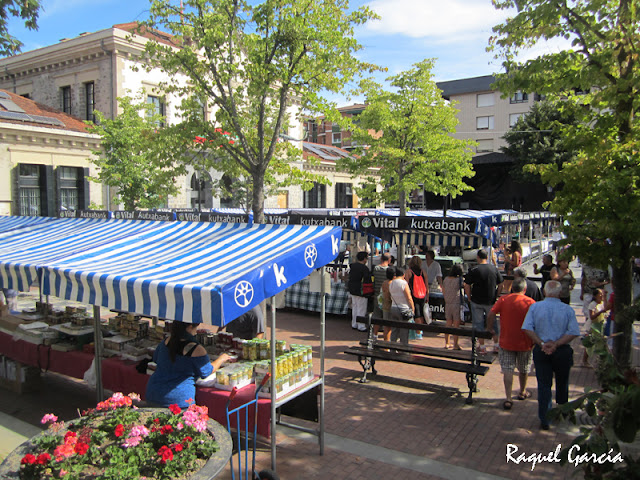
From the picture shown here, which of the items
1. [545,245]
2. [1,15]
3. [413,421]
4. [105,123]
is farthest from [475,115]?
[413,421]

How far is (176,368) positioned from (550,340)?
14.5 ft

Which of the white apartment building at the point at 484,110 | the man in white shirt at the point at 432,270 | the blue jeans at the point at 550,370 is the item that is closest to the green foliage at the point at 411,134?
the man in white shirt at the point at 432,270

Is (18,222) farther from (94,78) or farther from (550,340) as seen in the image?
(94,78)

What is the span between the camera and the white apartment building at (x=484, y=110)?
5222 centimetres

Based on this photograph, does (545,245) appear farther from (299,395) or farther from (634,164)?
(299,395)

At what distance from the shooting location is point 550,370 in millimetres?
6039

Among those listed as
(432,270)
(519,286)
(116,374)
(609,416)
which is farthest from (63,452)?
(432,270)

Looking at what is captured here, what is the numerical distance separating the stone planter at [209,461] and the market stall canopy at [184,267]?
916 mm

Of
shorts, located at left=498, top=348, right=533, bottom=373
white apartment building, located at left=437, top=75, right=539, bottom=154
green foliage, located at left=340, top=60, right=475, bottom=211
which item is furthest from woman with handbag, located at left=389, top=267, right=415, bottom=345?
white apartment building, located at left=437, top=75, right=539, bottom=154

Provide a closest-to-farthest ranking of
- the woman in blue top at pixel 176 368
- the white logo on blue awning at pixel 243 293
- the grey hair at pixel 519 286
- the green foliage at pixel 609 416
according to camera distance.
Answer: the green foliage at pixel 609 416
the white logo on blue awning at pixel 243 293
the woman in blue top at pixel 176 368
the grey hair at pixel 519 286

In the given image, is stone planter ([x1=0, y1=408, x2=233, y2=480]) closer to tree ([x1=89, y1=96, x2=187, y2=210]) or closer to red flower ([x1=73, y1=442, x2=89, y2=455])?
red flower ([x1=73, y1=442, x2=89, y2=455])

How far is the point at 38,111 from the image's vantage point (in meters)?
26.4

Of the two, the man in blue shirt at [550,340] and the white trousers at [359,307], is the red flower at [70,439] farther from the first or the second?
the white trousers at [359,307]

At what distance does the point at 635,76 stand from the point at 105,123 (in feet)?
69.9
